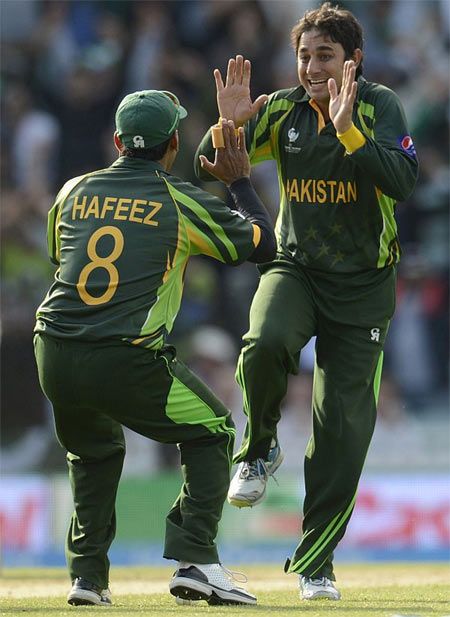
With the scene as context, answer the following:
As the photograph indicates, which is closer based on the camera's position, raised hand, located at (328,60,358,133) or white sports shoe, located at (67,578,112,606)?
white sports shoe, located at (67,578,112,606)

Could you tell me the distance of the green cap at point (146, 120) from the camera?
574 cm

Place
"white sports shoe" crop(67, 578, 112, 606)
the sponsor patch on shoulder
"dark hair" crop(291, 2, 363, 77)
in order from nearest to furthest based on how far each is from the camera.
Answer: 1. "white sports shoe" crop(67, 578, 112, 606)
2. the sponsor patch on shoulder
3. "dark hair" crop(291, 2, 363, 77)

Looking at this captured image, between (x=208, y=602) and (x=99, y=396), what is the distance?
106 centimetres

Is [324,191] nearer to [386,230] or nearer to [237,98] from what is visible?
[386,230]

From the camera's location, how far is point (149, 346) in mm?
5578

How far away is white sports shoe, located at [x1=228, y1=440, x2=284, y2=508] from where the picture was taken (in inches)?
255

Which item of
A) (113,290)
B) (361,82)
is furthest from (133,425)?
(361,82)

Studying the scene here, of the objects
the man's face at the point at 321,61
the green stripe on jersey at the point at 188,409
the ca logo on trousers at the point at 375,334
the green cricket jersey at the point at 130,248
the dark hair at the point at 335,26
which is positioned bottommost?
the green stripe on jersey at the point at 188,409

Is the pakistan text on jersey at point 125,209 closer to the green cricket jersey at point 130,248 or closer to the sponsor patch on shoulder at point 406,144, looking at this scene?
the green cricket jersey at point 130,248

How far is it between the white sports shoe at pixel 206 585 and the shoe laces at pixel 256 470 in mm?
851

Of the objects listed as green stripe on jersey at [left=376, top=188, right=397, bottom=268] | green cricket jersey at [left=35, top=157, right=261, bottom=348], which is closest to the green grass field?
green cricket jersey at [left=35, top=157, right=261, bottom=348]

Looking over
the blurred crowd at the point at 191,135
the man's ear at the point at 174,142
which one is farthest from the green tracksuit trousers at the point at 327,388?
the blurred crowd at the point at 191,135

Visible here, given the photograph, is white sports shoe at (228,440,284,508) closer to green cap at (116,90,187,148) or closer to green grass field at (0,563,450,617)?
green grass field at (0,563,450,617)

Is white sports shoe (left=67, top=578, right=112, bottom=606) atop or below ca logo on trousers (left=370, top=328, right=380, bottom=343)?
below
